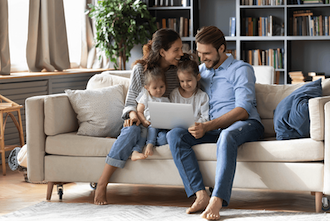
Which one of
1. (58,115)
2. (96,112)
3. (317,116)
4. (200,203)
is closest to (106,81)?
(96,112)

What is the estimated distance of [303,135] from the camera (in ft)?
7.86

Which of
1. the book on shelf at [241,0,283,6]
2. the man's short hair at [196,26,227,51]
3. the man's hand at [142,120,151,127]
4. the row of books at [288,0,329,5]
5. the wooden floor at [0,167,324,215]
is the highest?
the book on shelf at [241,0,283,6]

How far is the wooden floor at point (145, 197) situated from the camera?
8.34 feet

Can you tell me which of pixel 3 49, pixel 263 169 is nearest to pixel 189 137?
pixel 263 169

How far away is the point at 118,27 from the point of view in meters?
5.00

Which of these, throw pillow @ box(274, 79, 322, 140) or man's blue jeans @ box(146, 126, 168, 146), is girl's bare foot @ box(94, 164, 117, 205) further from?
throw pillow @ box(274, 79, 322, 140)

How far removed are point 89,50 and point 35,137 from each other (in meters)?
2.86

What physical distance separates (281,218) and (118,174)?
3.15 feet

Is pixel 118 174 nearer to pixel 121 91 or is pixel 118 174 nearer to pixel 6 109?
pixel 121 91

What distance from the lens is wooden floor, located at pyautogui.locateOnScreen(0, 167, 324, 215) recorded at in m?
2.54

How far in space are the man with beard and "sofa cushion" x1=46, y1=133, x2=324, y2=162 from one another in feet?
0.24

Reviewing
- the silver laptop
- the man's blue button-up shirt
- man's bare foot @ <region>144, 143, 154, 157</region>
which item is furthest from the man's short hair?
man's bare foot @ <region>144, 143, 154, 157</region>

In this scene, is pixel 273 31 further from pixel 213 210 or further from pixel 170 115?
pixel 213 210

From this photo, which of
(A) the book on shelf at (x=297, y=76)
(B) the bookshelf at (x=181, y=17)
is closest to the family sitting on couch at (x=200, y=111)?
(B) the bookshelf at (x=181, y=17)
